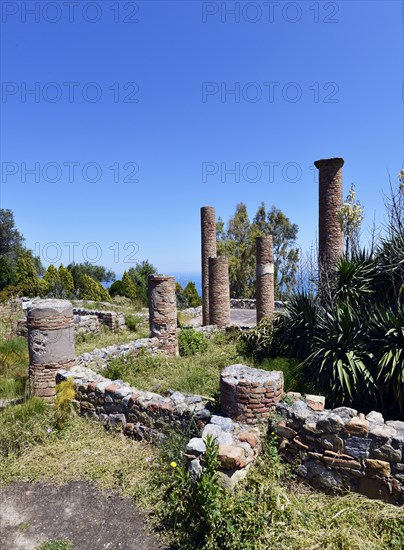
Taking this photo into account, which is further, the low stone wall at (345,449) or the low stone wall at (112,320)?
the low stone wall at (112,320)

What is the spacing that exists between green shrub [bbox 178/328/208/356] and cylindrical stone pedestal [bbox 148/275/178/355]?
0.73 meters

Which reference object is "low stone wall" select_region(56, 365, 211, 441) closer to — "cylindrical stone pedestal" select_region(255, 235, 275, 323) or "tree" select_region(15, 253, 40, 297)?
"cylindrical stone pedestal" select_region(255, 235, 275, 323)

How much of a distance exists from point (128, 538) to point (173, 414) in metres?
1.59

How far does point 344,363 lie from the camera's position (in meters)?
5.73

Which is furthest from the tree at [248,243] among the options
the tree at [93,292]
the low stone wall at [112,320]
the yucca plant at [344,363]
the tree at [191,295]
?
the yucca plant at [344,363]

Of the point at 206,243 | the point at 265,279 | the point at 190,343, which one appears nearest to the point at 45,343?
the point at 190,343

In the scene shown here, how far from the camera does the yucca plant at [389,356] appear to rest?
520cm

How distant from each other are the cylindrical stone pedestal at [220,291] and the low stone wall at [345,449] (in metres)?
9.08

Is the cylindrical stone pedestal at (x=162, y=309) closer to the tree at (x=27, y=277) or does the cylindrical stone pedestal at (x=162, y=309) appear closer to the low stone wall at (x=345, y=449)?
the low stone wall at (x=345, y=449)

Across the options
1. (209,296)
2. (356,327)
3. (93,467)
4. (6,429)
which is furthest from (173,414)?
(209,296)

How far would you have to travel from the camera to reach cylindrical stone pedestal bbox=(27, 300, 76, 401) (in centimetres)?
659

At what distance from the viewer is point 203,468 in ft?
11.4

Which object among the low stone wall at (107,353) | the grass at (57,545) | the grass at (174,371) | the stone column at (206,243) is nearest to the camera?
the grass at (57,545)

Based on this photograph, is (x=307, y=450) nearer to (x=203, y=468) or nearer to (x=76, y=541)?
(x=203, y=468)
